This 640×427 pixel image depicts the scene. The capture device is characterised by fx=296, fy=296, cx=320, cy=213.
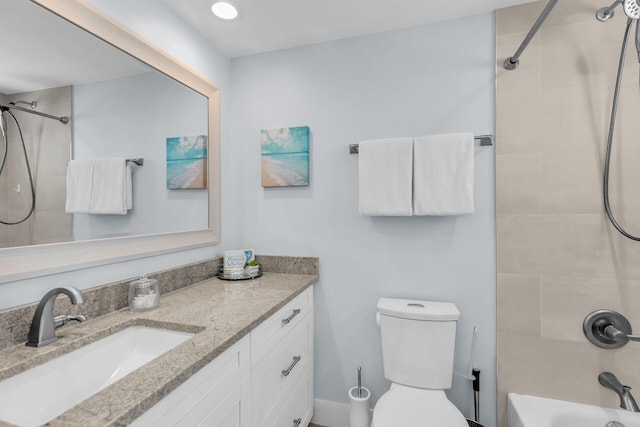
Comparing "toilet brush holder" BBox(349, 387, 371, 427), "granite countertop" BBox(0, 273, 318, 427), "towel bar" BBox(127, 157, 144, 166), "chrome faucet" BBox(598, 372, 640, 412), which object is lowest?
"toilet brush holder" BBox(349, 387, 371, 427)

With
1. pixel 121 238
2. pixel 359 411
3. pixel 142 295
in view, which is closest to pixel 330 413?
pixel 359 411

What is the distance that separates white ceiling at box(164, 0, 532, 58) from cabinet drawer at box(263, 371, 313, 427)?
6.40 feet

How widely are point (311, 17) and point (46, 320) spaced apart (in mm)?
1763

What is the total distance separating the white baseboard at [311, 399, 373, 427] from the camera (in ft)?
5.88

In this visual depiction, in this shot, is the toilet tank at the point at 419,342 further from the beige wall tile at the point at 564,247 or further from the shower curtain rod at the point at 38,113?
the shower curtain rod at the point at 38,113

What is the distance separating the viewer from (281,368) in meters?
1.37

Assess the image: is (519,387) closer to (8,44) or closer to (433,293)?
(433,293)

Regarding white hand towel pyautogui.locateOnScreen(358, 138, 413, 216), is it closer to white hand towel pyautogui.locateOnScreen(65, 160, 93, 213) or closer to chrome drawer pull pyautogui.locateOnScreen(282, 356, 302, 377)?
chrome drawer pull pyautogui.locateOnScreen(282, 356, 302, 377)

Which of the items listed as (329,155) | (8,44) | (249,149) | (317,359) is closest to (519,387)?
(317,359)

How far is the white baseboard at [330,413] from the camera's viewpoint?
179 cm

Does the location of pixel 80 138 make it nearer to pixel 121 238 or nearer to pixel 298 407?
pixel 121 238

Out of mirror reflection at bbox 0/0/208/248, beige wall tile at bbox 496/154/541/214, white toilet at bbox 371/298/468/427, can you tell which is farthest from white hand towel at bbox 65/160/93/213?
beige wall tile at bbox 496/154/541/214

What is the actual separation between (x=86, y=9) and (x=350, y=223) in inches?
59.8

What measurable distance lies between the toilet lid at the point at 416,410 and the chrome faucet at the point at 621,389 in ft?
2.39
